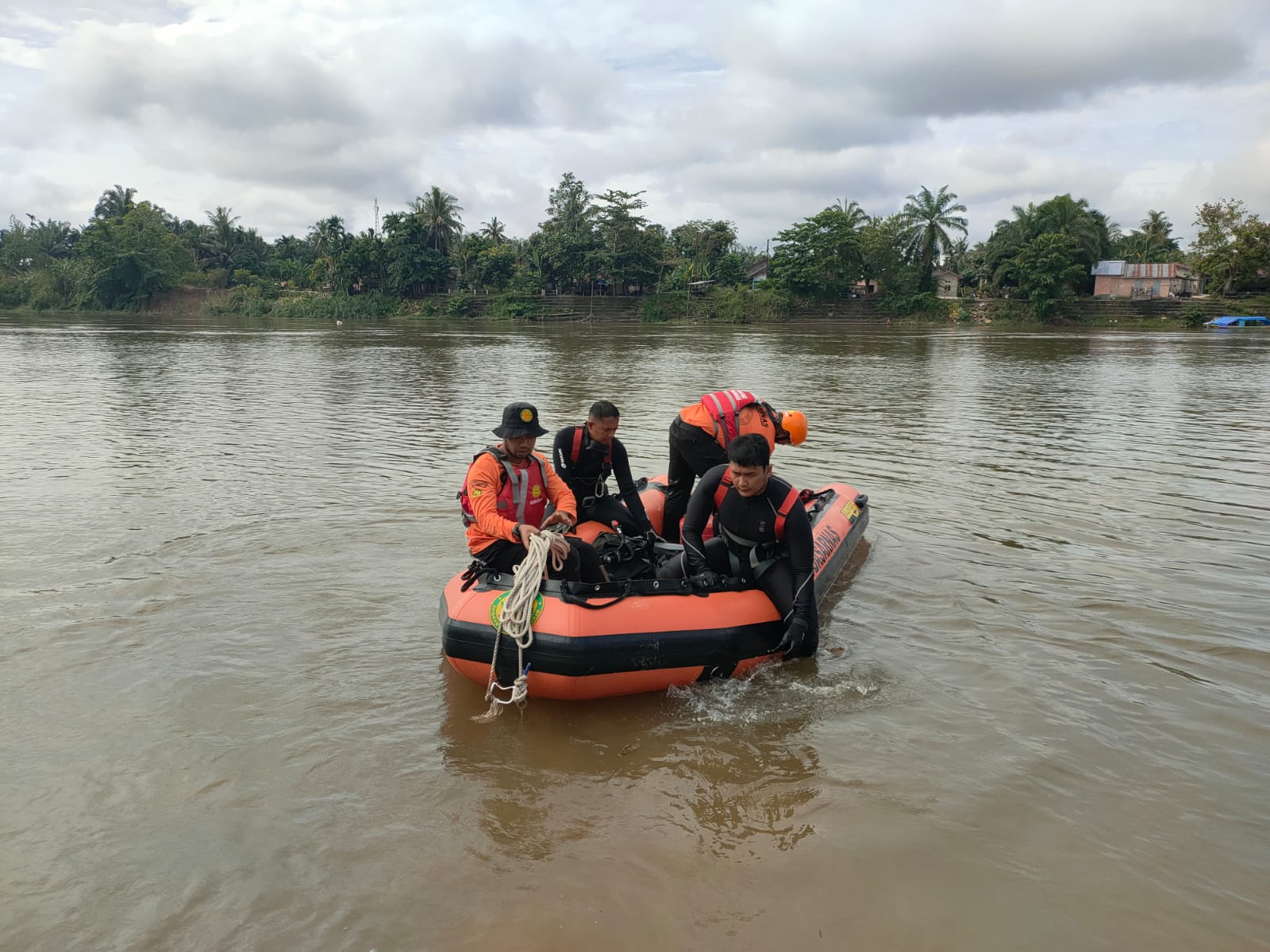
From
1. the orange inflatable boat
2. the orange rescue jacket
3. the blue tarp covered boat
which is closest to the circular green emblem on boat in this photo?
the orange inflatable boat

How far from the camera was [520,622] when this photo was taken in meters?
4.55

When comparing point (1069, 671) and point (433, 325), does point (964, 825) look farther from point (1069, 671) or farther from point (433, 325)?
point (433, 325)

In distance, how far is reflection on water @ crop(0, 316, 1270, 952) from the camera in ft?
10.5

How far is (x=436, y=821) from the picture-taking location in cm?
372

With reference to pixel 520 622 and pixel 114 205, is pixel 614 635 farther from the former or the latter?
pixel 114 205

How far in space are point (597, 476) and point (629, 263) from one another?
186 feet

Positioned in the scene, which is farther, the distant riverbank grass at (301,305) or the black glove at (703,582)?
the distant riverbank grass at (301,305)

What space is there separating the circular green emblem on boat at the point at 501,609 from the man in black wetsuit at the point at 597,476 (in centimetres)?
149

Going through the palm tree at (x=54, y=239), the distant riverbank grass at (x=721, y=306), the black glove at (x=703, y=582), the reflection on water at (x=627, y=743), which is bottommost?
the reflection on water at (x=627, y=743)

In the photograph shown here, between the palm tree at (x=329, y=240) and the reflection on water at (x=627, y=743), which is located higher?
the palm tree at (x=329, y=240)

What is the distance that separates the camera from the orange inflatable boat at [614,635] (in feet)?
14.9

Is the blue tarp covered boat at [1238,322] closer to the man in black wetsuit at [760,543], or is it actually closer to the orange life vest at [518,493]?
the man in black wetsuit at [760,543]

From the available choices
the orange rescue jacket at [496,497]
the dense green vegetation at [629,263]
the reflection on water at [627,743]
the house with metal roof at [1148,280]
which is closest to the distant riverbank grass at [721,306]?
the dense green vegetation at [629,263]

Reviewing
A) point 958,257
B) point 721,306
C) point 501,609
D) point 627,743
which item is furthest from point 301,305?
point 627,743
